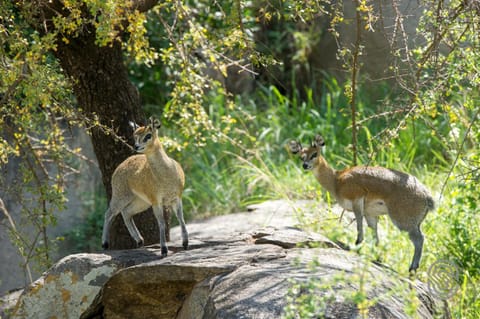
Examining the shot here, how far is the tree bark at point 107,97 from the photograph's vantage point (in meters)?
8.91

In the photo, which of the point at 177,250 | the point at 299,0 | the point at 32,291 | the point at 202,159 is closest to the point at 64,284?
the point at 32,291

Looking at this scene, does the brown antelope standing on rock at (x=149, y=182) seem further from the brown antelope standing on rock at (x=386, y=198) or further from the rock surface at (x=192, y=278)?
the brown antelope standing on rock at (x=386, y=198)

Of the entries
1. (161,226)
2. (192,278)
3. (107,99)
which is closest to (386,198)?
(161,226)

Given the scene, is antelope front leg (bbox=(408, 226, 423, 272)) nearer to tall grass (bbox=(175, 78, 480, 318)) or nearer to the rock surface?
tall grass (bbox=(175, 78, 480, 318))

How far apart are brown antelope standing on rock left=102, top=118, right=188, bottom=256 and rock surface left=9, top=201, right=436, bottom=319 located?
422mm

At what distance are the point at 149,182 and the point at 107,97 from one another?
5.02ft

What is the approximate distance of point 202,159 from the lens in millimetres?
14664

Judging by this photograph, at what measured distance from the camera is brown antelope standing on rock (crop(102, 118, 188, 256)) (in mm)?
7918

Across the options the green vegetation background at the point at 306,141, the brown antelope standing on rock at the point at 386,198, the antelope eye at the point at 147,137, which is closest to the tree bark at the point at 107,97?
the green vegetation background at the point at 306,141

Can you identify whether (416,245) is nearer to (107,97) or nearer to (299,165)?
(107,97)

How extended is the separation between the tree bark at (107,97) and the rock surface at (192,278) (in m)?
1.26

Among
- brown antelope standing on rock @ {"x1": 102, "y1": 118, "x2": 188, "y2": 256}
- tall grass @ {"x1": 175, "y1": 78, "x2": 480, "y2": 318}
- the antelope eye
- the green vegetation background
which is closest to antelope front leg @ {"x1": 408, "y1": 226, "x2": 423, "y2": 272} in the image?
the green vegetation background

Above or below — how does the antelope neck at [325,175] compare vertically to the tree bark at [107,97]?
below

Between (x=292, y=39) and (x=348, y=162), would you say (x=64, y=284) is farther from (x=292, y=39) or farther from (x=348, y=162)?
(x=292, y=39)
